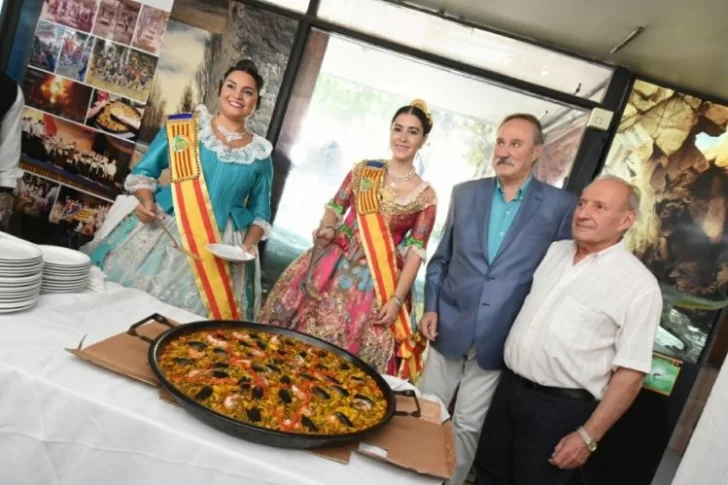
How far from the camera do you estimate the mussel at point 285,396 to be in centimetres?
105

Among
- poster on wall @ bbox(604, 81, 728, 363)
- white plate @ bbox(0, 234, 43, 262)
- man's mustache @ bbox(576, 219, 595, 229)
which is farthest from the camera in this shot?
poster on wall @ bbox(604, 81, 728, 363)

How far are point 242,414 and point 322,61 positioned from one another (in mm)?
2418

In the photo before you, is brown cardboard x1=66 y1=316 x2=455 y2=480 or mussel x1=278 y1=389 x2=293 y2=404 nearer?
brown cardboard x1=66 y1=316 x2=455 y2=480

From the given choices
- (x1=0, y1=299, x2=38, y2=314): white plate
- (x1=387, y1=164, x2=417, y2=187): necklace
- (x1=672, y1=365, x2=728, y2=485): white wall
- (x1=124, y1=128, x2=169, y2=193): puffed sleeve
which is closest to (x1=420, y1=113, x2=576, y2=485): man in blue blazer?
(x1=387, y1=164, x2=417, y2=187): necklace

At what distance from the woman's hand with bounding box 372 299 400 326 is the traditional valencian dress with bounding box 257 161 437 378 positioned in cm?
4

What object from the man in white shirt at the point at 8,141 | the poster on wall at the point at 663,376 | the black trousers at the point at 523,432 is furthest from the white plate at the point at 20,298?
the poster on wall at the point at 663,376

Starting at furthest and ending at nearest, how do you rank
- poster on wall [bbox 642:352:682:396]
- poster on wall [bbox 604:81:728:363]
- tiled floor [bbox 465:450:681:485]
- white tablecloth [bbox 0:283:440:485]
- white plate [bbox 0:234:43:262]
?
poster on wall [bbox 604:81:728:363] < tiled floor [bbox 465:450:681:485] < poster on wall [bbox 642:352:682:396] < white plate [bbox 0:234:43:262] < white tablecloth [bbox 0:283:440:485]

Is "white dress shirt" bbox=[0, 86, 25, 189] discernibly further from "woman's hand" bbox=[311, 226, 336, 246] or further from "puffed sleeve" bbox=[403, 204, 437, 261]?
"puffed sleeve" bbox=[403, 204, 437, 261]

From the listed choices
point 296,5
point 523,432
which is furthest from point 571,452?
point 296,5

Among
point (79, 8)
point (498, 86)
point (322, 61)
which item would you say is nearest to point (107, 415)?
point (322, 61)

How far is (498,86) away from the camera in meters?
2.92

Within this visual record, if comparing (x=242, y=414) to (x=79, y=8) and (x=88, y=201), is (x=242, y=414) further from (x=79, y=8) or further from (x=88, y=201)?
(x=79, y=8)

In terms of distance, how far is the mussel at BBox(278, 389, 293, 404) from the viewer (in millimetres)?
1055

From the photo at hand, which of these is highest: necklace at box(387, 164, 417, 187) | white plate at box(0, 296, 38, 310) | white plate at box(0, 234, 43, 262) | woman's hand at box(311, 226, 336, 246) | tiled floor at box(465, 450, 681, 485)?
necklace at box(387, 164, 417, 187)
